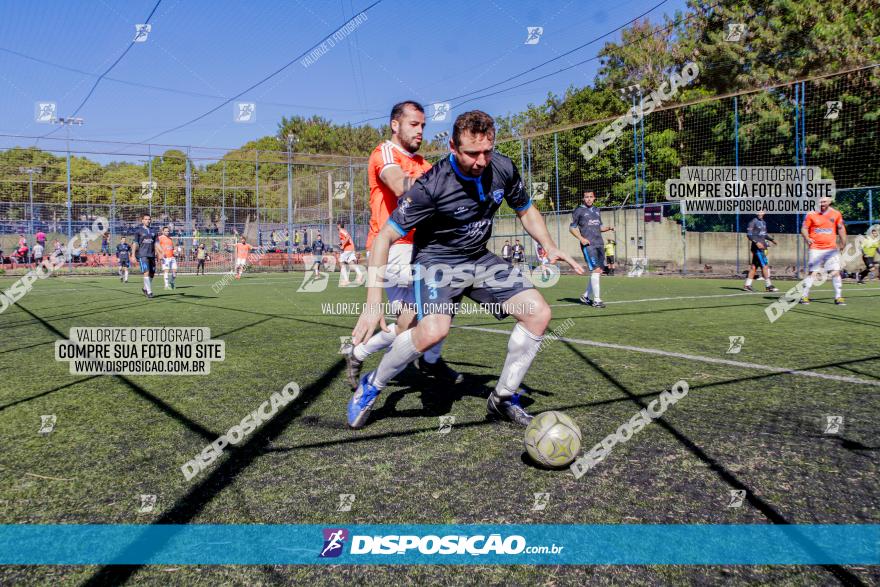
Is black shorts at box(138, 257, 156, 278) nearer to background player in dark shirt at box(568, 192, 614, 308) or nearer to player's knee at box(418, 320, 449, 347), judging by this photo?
background player in dark shirt at box(568, 192, 614, 308)

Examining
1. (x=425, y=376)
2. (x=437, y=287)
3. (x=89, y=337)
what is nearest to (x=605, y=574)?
(x=437, y=287)

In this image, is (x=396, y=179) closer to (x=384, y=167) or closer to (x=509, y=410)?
(x=384, y=167)

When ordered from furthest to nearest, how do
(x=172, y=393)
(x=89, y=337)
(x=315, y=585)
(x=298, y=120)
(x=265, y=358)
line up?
1. (x=298, y=120)
2. (x=89, y=337)
3. (x=265, y=358)
4. (x=172, y=393)
5. (x=315, y=585)

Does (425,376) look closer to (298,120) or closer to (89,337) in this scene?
(89,337)

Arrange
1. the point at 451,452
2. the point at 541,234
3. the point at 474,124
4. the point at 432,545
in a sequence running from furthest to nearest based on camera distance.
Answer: the point at 541,234 → the point at 474,124 → the point at 451,452 → the point at 432,545

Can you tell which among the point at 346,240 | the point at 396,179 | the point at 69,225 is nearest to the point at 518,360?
the point at 396,179

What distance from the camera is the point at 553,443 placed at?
2982 mm

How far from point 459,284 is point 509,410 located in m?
0.87

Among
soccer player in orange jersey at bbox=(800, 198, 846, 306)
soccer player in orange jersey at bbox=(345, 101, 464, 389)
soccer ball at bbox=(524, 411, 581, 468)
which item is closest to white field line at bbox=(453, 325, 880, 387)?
soccer player in orange jersey at bbox=(345, 101, 464, 389)

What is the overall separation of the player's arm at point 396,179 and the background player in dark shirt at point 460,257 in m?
0.55

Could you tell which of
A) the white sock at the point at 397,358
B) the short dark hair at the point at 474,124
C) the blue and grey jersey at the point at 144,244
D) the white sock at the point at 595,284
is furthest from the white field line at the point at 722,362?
the blue and grey jersey at the point at 144,244

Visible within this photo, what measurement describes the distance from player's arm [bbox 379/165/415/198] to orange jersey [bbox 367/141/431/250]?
0.05 metres

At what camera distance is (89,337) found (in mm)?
7449

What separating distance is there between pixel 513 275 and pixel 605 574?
2160 millimetres
